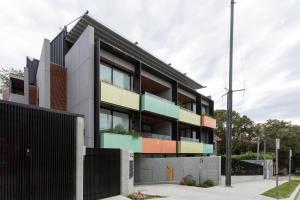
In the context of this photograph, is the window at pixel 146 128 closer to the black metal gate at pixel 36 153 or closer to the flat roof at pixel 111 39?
the flat roof at pixel 111 39

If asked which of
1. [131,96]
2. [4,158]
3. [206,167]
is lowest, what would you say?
[206,167]

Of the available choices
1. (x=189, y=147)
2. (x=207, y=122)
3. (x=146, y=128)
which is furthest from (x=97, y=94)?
(x=207, y=122)

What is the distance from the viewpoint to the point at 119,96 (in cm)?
2250

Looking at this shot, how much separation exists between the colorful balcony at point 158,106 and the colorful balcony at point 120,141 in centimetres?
274

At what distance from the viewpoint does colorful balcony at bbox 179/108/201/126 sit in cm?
3241

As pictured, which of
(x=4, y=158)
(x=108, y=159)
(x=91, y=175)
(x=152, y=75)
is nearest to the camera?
(x=4, y=158)

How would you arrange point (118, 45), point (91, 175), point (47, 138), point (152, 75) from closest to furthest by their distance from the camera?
point (47, 138), point (91, 175), point (118, 45), point (152, 75)

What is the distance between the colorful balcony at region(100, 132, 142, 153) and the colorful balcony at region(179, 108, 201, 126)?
29.9 feet

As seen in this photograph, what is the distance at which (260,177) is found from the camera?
33531mm

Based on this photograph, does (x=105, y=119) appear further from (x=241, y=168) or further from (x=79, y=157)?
(x=241, y=168)

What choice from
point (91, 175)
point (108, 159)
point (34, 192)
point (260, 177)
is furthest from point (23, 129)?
point (260, 177)

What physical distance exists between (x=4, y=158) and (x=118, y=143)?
41.2 feet

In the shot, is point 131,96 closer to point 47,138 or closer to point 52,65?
point 52,65

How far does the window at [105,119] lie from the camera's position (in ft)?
73.7
